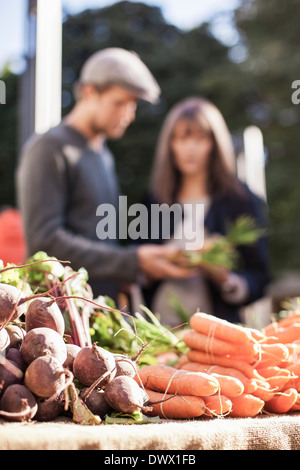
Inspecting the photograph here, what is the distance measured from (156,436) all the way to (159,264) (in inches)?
68.6

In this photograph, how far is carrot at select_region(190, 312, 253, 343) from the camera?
1312 millimetres

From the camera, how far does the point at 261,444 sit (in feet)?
3.41

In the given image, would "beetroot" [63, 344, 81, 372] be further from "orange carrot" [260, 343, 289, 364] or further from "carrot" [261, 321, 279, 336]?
"carrot" [261, 321, 279, 336]

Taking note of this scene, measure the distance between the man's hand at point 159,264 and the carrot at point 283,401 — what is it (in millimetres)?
1326

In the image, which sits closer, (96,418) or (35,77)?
(96,418)

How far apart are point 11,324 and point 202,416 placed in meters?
0.45

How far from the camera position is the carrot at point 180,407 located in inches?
45.4

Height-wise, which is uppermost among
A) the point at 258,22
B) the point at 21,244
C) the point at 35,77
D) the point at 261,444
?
the point at 258,22

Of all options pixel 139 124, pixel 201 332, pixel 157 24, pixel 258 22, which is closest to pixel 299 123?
pixel 258 22

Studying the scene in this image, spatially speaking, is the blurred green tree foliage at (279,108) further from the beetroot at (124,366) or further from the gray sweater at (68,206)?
the beetroot at (124,366)

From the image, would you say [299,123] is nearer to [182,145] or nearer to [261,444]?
[182,145]

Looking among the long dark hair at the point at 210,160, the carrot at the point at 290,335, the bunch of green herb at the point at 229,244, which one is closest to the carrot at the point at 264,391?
the carrot at the point at 290,335

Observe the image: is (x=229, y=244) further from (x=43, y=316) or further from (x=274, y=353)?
(x=43, y=316)

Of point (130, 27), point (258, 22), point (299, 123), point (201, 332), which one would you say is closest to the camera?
point (201, 332)
